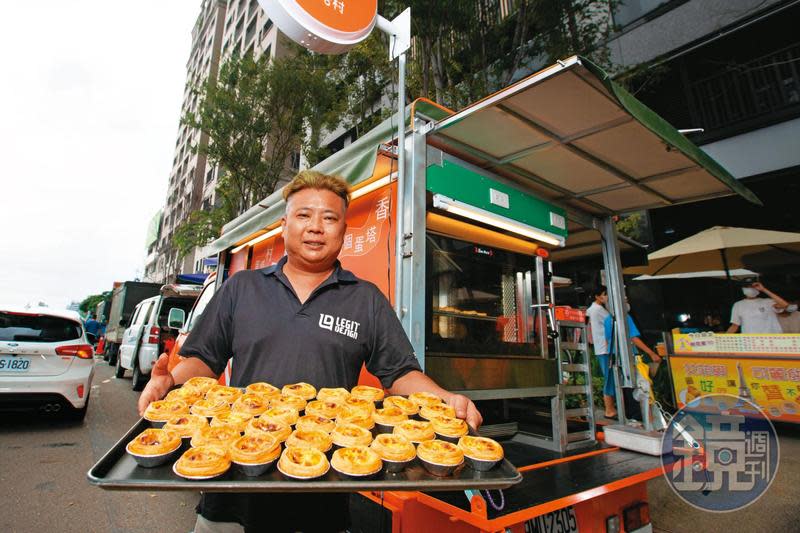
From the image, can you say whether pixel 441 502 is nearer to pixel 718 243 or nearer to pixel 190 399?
pixel 190 399

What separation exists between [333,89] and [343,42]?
12.4m

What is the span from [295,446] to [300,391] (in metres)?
0.34

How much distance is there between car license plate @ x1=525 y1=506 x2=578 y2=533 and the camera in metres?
2.13

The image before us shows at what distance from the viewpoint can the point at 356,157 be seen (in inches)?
138

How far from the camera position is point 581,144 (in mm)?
3775

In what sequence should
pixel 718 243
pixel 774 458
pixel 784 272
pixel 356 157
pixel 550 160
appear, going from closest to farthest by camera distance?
1. pixel 356 157
2. pixel 550 160
3. pixel 774 458
4. pixel 718 243
5. pixel 784 272

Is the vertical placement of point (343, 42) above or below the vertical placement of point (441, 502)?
above

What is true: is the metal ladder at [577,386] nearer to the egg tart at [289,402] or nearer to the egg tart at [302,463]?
the egg tart at [289,402]

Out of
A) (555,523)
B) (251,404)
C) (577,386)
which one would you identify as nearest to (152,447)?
(251,404)

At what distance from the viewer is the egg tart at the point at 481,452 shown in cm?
133

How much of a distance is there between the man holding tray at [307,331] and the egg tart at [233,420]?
0.80 feet

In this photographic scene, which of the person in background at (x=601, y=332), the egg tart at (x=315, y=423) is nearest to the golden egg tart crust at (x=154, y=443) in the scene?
the egg tart at (x=315, y=423)

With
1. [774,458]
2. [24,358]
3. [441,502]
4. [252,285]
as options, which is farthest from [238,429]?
[24,358]

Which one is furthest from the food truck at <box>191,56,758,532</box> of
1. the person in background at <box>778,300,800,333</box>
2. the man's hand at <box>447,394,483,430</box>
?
the person in background at <box>778,300,800,333</box>
